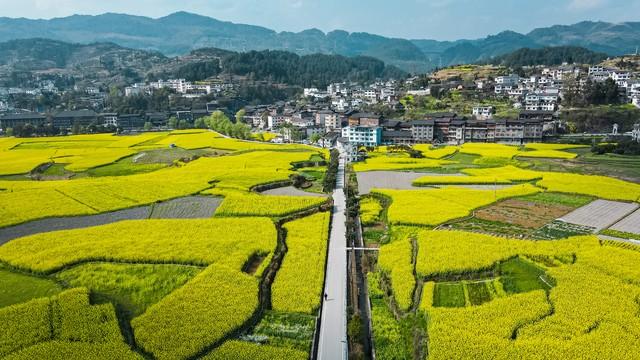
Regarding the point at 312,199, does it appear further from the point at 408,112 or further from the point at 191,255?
the point at 408,112

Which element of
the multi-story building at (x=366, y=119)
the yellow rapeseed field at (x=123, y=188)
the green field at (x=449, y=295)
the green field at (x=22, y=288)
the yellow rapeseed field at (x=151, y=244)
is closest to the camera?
the green field at (x=449, y=295)

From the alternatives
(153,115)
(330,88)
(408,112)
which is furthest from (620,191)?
(330,88)

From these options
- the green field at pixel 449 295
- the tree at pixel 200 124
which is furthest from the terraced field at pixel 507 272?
the tree at pixel 200 124

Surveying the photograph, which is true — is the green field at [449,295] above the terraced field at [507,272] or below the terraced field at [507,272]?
below

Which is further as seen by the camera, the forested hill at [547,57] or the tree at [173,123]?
the forested hill at [547,57]

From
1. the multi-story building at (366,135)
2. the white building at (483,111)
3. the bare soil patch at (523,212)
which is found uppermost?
the white building at (483,111)

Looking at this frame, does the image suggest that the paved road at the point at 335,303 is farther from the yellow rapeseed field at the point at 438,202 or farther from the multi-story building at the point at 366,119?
the multi-story building at the point at 366,119
